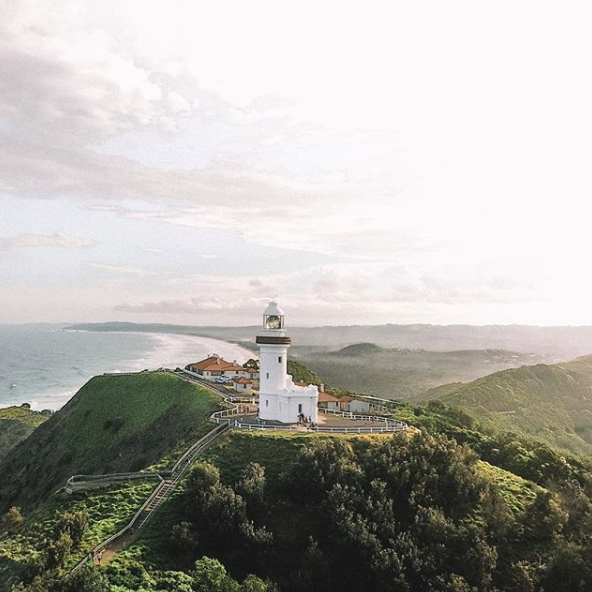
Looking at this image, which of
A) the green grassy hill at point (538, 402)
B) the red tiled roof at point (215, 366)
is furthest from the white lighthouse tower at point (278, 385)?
the green grassy hill at point (538, 402)

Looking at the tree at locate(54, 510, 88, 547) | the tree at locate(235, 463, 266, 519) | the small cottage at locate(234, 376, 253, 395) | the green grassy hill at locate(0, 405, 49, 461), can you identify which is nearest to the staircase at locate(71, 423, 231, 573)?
the tree at locate(54, 510, 88, 547)

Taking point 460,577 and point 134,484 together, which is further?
point 134,484

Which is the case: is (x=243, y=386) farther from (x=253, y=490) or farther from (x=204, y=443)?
(x=253, y=490)

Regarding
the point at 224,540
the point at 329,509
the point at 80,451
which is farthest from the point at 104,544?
the point at 80,451

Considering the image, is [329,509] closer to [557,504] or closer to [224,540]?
[224,540]

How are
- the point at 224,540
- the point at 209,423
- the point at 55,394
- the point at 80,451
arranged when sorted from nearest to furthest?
the point at 224,540 < the point at 209,423 < the point at 80,451 < the point at 55,394

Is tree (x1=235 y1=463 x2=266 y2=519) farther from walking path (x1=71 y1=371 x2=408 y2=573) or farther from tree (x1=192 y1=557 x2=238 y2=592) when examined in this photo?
tree (x1=192 y1=557 x2=238 y2=592)
